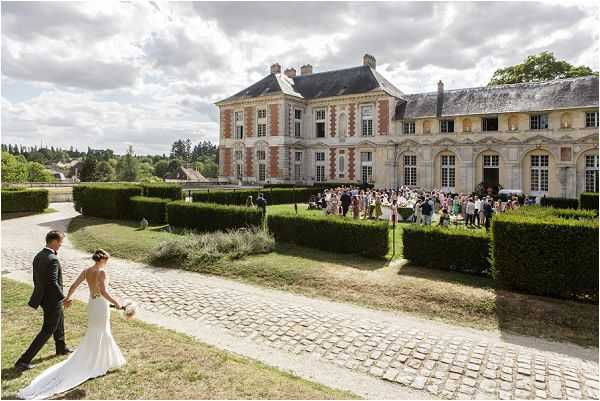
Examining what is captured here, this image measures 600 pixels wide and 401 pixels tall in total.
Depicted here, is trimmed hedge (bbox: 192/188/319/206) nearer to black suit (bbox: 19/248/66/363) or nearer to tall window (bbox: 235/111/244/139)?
black suit (bbox: 19/248/66/363)

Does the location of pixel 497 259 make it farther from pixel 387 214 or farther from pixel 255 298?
pixel 387 214

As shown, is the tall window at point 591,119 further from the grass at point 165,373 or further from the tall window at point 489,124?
the grass at point 165,373

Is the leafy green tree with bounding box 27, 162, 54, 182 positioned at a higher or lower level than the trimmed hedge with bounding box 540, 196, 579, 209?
higher

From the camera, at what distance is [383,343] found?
654cm

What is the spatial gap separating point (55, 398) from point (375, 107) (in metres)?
34.4

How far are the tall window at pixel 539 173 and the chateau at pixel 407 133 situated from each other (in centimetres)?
7

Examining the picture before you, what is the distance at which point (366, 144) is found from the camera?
3672cm

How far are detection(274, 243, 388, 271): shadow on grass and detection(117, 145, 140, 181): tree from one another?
66.2 m

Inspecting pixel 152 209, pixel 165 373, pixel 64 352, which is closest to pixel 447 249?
pixel 165 373

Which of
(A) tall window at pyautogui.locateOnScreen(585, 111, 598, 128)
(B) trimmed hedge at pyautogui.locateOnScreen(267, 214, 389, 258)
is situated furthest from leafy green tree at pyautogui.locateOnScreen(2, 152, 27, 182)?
(A) tall window at pyautogui.locateOnScreen(585, 111, 598, 128)

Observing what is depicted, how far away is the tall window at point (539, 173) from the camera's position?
2988 cm

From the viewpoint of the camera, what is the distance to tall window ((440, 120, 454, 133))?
32.9m

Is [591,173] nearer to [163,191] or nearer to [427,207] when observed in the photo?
[427,207]

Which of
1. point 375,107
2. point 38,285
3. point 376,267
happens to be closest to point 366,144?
point 375,107
